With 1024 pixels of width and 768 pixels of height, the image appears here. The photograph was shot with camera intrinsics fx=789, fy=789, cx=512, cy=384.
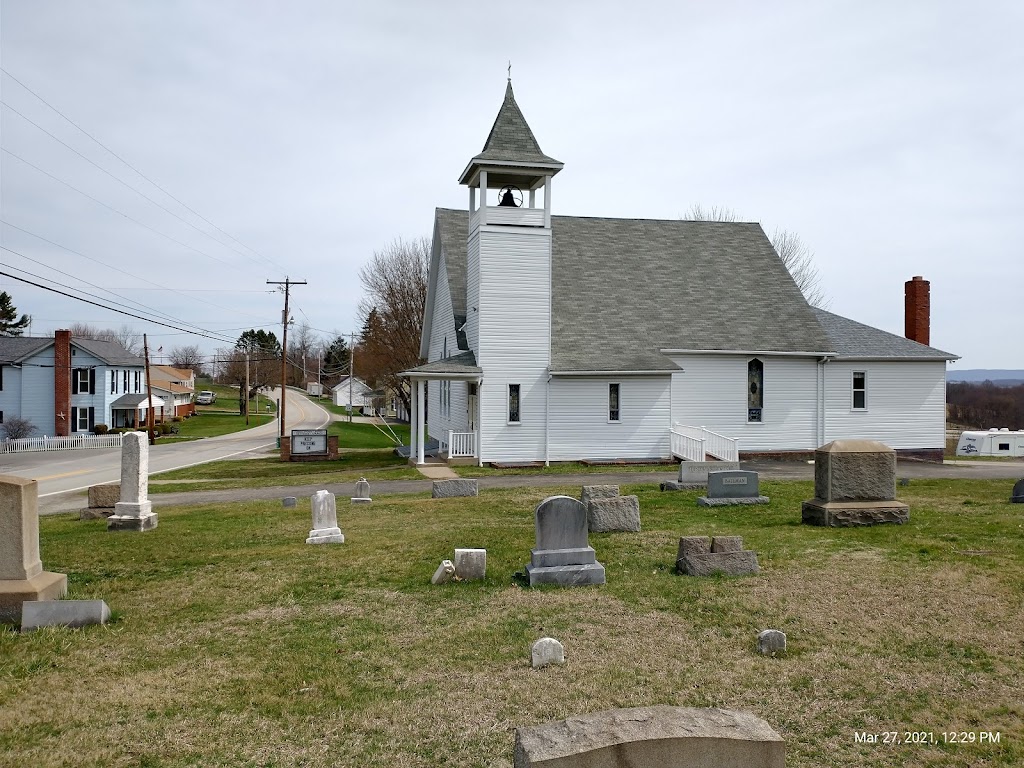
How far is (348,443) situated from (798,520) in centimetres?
3961

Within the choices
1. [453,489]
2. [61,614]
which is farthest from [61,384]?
[61,614]

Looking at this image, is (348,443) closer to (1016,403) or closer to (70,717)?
(70,717)

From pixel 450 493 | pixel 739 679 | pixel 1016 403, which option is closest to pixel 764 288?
pixel 450 493

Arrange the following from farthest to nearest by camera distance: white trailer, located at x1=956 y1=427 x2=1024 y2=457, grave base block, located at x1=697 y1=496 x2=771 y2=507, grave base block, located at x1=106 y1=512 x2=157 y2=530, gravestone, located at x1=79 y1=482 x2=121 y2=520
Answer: white trailer, located at x1=956 y1=427 x2=1024 y2=457 → gravestone, located at x1=79 y1=482 x2=121 y2=520 → grave base block, located at x1=697 y1=496 x2=771 y2=507 → grave base block, located at x1=106 y1=512 x2=157 y2=530

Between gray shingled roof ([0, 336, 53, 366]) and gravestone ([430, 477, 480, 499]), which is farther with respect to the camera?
gray shingled roof ([0, 336, 53, 366])

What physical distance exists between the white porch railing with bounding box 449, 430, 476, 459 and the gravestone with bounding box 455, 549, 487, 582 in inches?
701

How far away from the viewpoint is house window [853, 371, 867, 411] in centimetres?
3042

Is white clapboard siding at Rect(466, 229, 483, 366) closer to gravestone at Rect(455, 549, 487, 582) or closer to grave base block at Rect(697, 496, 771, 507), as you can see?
grave base block at Rect(697, 496, 771, 507)

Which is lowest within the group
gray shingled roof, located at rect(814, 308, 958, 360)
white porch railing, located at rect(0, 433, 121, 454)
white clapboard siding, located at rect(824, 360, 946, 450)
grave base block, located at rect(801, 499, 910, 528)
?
white porch railing, located at rect(0, 433, 121, 454)

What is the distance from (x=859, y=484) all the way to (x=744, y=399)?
16.2 metres

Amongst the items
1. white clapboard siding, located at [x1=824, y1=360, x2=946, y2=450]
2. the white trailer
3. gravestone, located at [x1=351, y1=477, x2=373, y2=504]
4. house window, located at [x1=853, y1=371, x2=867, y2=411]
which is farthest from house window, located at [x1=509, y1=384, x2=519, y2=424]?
the white trailer

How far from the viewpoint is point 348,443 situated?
5084 centimetres

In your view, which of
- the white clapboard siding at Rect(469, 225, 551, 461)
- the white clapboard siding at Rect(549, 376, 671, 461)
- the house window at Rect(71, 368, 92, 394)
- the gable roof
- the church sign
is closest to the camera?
the white clapboard siding at Rect(469, 225, 551, 461)

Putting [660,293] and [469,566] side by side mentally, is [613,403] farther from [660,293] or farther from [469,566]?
[469,566]
